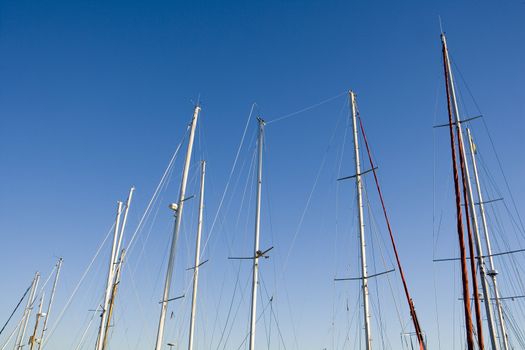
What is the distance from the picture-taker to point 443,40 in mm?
19703

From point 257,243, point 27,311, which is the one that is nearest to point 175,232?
point 257,243

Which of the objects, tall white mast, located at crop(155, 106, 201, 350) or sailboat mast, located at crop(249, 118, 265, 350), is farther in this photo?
sailboat mast, located at crop(249, 118, 265, 350)

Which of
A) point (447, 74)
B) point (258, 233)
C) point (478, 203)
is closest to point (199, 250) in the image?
point (258, 233)

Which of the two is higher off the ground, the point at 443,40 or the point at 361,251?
the point at 443,40

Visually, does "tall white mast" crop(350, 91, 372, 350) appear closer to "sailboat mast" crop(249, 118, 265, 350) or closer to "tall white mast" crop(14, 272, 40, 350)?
"sailboat mast" crop(249, 118, 265, 350)

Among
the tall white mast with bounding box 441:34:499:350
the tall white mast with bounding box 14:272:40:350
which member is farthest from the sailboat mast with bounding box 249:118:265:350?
the tall white mast with bounding box 14:272:40:350

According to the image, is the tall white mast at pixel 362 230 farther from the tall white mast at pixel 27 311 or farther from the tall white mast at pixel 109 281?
the tall white mast at pixel 27 311

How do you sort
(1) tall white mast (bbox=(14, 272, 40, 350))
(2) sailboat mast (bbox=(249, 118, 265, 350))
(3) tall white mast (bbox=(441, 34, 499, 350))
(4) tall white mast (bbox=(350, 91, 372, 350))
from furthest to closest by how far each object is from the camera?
(1) tall white mast (bbox=(14, 272, 40, 350)) → (4) tall white mast (bbox=(350, 91, 372, 350)) → (2) sailboat mast (bbox=(249, 118, 265, 350)) → (3) tall white mast (bbox=(441, 34, 499, 350))

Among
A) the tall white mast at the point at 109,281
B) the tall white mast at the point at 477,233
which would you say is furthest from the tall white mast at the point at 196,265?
the tall white mast at the point at 477,233

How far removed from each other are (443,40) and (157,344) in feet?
63.7

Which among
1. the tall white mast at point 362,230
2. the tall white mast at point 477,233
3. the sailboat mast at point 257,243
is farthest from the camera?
the tall white mast at point 362,230

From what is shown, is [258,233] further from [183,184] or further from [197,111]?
[197,111]

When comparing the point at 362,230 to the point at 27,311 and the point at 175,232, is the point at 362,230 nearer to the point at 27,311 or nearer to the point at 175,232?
the point at 175,232

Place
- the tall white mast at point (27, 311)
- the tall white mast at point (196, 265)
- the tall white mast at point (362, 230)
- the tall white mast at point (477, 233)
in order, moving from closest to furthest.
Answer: the tall white mast at point (477, 233), the tall white mast at point (362, 230), the tall white mast at point (196, 265), the tall white mast at point (27, 311)
